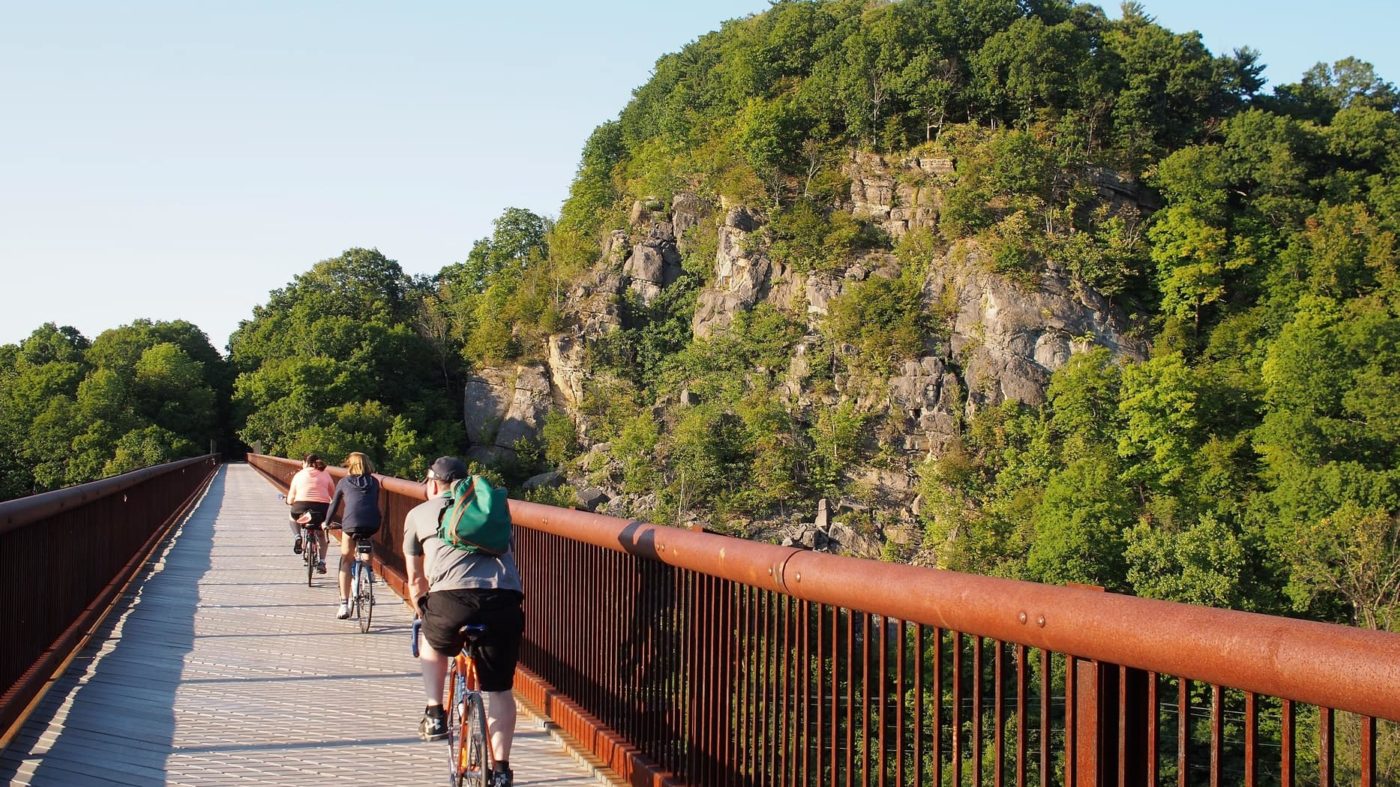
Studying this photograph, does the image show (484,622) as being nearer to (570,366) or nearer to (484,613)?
(484,613)

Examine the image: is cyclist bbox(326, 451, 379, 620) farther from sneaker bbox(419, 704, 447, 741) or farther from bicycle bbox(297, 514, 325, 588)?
sneaker bbox(419, 704, 447, 741)

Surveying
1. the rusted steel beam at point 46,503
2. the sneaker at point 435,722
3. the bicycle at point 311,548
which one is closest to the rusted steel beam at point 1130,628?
the sneaker at point 435,722

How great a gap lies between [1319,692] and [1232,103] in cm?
10624

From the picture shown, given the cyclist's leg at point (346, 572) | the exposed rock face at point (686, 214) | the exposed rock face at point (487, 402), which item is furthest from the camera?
the exposed rock face at point (487, 402)

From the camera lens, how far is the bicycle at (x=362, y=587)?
1042 cm

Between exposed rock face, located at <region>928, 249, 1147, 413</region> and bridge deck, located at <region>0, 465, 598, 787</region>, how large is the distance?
210ft

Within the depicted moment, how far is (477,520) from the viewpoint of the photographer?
5320 millimetres

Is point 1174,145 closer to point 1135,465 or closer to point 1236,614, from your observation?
point 1135,465

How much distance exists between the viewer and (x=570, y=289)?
98.0m

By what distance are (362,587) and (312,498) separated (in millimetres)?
4307

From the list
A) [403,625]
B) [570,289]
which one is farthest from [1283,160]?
[403,625]

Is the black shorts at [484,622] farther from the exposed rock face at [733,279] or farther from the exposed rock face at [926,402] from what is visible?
the exposed rock face at [733,279]

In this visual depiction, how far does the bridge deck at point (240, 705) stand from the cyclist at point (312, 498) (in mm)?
1343

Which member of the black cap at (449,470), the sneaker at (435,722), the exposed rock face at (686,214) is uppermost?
the exposed rock face at (686,214)
